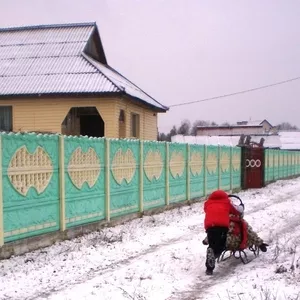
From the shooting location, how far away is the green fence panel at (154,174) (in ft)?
39.6

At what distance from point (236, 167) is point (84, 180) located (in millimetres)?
13084

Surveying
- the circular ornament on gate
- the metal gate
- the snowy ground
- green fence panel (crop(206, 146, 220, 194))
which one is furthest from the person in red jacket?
the circular ornament on gate

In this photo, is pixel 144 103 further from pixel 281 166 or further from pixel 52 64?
pixel 281 166

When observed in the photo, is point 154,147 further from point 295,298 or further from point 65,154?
point 295,298

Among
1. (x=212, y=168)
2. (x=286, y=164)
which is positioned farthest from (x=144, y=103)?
(x=286, y=164)

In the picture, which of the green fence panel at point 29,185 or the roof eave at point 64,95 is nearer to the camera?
the green fence panel at point 29,185

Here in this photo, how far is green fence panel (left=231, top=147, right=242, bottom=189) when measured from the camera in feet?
68.2

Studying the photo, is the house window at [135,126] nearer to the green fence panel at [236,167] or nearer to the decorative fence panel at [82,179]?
the green fence panel at [236,167]

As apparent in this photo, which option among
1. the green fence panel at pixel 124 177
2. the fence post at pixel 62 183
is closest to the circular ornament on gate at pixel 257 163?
the green fence panel at pixel 124 177

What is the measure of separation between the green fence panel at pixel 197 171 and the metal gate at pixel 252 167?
6335mm

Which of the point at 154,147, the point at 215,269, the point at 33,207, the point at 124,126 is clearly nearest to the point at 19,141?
the point at 33,207

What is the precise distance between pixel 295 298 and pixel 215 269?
6.33 ft

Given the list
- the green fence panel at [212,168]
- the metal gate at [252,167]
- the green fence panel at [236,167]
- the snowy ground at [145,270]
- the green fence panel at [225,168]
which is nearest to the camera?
the snowy ground at [145,270]

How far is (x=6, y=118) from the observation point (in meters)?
19.2
